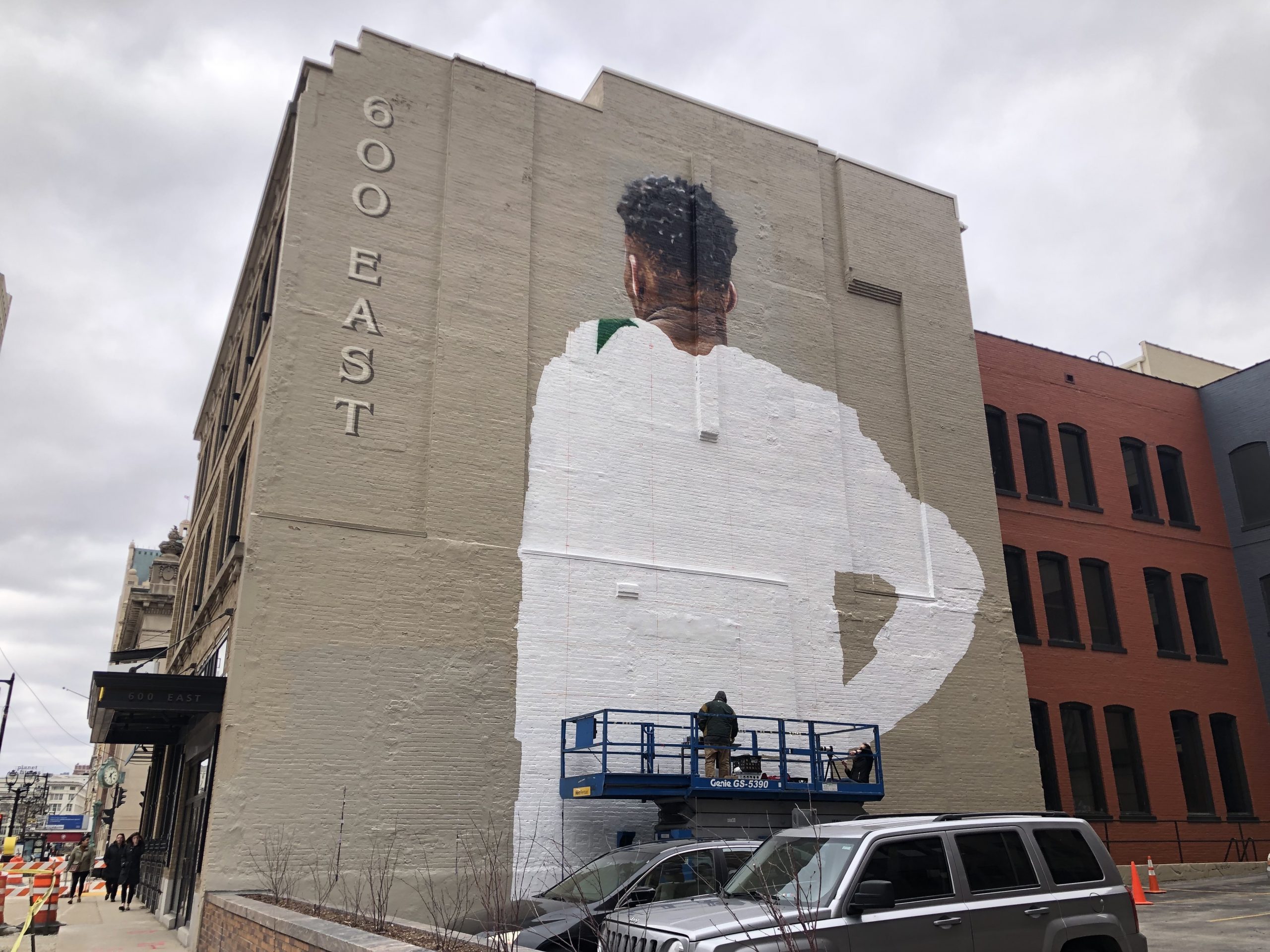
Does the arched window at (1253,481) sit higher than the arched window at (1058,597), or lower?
higher

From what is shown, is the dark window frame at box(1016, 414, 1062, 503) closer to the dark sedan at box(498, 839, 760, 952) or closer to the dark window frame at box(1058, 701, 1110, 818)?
the dark window frame at box(1058, 701, 1110, 818)

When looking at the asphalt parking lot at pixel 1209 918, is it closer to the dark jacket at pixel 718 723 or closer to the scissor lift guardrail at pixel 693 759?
the scissor lift guardrail at pixel 693 759

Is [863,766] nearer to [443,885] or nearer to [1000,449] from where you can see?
[443,885]

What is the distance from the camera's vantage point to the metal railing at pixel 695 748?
1691 centimetres

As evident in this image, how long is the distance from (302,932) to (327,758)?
25.4 feet

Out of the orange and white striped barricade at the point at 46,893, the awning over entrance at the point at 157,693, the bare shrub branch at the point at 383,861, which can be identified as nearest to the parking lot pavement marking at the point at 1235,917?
the bare shrub branch at the point at 383,861

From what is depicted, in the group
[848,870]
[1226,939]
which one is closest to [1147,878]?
[1226,939]

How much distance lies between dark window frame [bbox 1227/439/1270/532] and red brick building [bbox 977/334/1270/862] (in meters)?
0.65

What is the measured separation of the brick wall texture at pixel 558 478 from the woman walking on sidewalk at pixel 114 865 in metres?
12.7

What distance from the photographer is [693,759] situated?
16234 mm

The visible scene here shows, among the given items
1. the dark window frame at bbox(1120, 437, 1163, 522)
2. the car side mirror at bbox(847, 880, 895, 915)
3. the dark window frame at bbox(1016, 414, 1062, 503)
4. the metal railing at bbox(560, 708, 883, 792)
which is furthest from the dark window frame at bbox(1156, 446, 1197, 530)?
the car side mirror at bbox(847, 880, 895, 915)

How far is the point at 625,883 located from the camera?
1030 centimetres

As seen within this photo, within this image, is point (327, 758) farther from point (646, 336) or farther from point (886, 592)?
point (886, 592)

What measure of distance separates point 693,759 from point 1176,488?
65.7 ft
